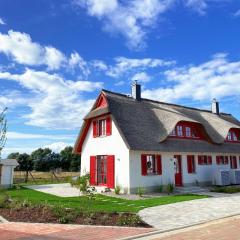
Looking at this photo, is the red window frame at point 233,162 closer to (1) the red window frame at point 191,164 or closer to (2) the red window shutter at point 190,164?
(1) the red window frame at point 191,164

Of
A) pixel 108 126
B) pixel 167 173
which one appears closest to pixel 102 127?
pixel 108 126

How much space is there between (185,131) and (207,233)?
15940 mm

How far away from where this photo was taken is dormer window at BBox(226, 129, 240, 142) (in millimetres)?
28750

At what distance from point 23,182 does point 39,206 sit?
20.7m

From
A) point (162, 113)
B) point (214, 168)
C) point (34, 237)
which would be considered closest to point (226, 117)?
point (214, 168)

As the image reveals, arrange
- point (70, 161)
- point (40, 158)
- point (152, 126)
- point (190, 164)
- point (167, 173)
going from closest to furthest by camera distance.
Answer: point (167, 173) < point (152, 126) < point (190, 164) < point (40, 158) < point (70, 161)

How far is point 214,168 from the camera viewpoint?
26.1 m

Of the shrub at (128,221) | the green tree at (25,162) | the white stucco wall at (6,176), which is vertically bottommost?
the shrub at (128,221)

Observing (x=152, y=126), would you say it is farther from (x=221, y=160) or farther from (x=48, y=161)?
(x=48, y=161)

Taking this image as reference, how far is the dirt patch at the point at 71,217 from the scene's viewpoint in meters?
10.6

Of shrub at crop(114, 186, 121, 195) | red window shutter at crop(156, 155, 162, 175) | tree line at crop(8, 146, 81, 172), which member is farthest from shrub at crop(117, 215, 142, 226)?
tree line at crop(8, 146, 81, 172)

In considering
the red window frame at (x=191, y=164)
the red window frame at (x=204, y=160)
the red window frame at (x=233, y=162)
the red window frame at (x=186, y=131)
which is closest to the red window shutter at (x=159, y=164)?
the red window frame at (x=186, y=131)

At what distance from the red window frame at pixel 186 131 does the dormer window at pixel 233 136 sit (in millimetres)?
4028

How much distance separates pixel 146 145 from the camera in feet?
67.7
